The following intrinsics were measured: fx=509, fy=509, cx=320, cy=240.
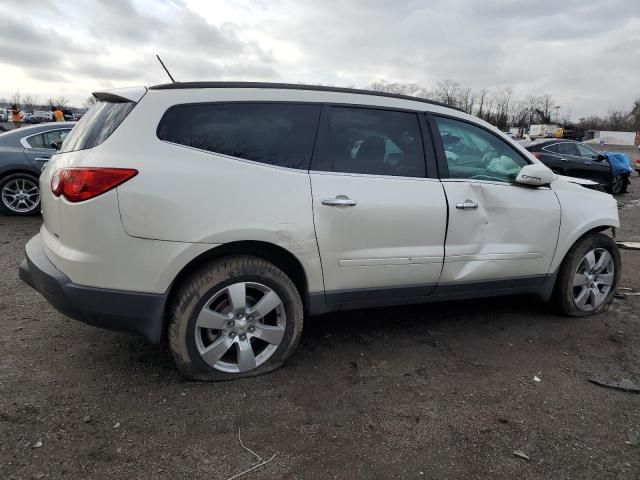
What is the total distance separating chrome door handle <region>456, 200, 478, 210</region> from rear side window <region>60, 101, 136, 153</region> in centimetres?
219

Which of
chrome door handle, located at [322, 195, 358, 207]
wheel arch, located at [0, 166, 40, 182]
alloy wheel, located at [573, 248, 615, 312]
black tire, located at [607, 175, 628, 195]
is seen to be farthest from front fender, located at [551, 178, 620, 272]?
black tire, located at [607, 175, 628, 195]

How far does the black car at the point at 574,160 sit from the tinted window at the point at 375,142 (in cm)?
1098

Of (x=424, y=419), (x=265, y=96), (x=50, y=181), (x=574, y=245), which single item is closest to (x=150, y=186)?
(x=50, y=181)

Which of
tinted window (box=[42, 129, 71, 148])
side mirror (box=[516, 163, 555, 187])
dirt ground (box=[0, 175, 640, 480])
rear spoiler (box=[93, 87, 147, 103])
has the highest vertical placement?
rear spoiler (box=[93, 87, 147, 103])

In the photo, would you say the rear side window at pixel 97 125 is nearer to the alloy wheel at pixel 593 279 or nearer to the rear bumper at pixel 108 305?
the rear bumper at pixel 108 305

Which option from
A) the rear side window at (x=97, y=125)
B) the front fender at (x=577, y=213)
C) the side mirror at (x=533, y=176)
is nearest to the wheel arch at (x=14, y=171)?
the rear side window at (x=97, y=125)

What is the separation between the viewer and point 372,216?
10.5 ft

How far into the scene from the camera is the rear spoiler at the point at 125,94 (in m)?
2.90

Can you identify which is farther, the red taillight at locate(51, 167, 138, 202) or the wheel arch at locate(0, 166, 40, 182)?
the wheel arch at locate(0, 166, 40, 182)

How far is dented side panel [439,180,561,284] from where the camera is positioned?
3568 millimetres

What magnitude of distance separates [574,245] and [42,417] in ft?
13.2

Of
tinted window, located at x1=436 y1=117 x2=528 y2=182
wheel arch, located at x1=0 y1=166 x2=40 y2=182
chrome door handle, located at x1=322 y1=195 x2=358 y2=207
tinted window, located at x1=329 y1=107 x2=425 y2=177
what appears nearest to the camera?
chrome door handle, located at x1=322 y1=195 x2=358 y2=207

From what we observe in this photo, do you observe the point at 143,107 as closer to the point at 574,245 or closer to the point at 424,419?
the point at 424,419

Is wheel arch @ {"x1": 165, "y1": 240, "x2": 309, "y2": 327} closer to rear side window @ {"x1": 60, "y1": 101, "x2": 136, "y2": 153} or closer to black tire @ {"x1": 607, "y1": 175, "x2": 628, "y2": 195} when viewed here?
rear side window @ {"x1": 60, "y1": 101, "x2": 136, "y2": 153}
